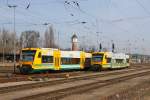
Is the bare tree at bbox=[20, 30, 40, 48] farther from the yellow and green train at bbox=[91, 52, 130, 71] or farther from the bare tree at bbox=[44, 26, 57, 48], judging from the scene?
the yellow and green train at bbox=[91, 52, 130, 71]

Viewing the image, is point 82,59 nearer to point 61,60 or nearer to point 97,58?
point 97,58

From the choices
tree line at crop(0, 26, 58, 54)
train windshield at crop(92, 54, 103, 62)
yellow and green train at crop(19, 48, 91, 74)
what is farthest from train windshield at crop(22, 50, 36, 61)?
tree line at crop(0, 26, 58, 54)

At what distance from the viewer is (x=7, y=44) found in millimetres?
136500

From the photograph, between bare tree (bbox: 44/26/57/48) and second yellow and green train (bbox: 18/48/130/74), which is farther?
bare tree (bbox: 44/26/57/48)

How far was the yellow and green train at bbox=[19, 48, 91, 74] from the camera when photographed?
4094 cm

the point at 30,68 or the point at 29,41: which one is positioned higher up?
the point at 29,41

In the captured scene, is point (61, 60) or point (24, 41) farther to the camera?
point (24, 41)

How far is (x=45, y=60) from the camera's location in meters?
42.8

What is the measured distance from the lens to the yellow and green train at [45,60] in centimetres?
4094

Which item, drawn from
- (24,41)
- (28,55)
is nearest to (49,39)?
(24,41)

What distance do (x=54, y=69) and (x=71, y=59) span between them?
5811mm

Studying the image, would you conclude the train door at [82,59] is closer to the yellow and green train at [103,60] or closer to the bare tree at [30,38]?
the yellow and green train at [103,60]

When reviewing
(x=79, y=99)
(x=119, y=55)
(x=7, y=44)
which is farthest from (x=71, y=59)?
(x=7, y=44)

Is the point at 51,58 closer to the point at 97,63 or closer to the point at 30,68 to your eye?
the point at 30,68
